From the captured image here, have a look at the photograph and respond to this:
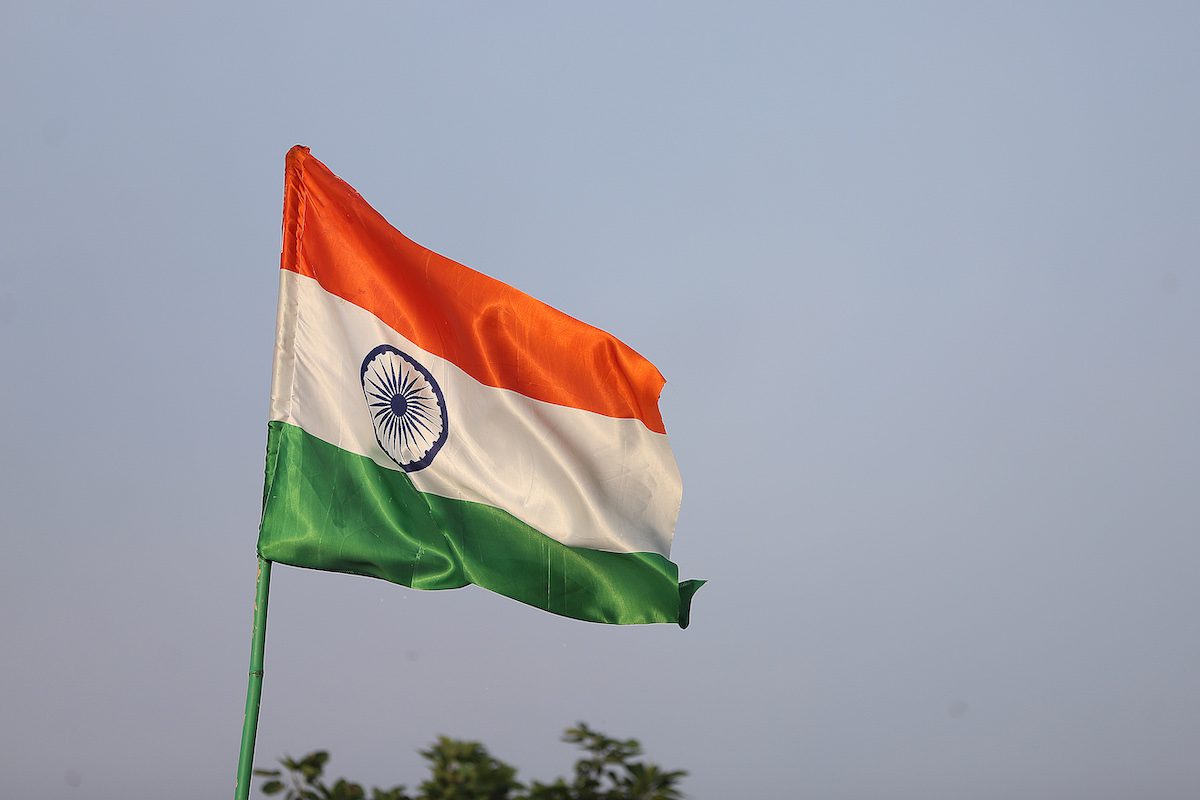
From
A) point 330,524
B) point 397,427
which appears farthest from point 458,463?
point 330,524

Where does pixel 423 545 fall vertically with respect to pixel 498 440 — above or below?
below

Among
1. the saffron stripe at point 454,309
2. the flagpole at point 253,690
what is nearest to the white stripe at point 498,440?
the saffron stripe at point 454,309

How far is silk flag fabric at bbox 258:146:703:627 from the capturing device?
1192 centimetres

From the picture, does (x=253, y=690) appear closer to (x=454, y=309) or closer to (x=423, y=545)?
A: (x=423, y=545)

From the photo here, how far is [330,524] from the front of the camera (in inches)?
460

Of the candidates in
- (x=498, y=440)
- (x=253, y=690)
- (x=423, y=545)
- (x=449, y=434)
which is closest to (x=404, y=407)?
(x=449, y=434)

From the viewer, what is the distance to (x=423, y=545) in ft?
40.0

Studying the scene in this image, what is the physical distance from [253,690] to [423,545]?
2.25m

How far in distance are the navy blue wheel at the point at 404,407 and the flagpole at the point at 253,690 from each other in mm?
1925

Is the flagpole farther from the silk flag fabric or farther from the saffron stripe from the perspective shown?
the saffron stripe

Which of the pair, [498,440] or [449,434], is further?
[498,440]

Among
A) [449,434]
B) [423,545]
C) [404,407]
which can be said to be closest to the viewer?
[423,545]

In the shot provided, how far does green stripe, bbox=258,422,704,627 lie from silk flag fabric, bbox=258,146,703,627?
17 mm

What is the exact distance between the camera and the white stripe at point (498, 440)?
12.2 meters
